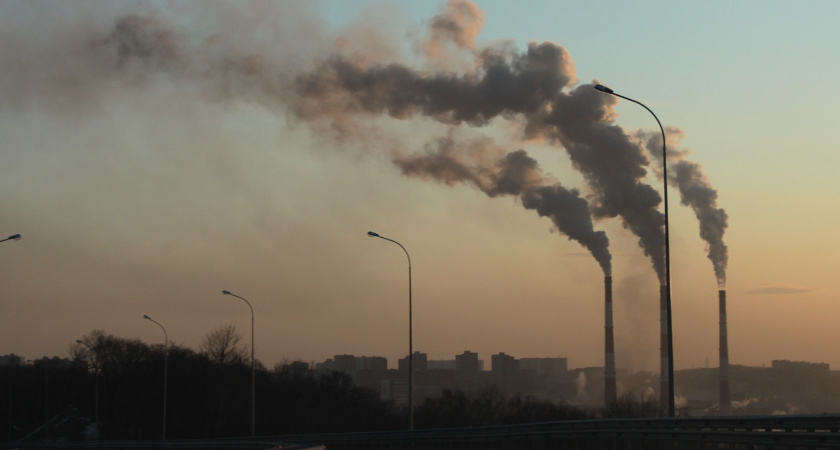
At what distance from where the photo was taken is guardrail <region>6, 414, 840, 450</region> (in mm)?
17672

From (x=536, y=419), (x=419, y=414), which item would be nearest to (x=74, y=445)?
(x=419, y=414)

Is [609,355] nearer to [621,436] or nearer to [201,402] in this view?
[201,402]

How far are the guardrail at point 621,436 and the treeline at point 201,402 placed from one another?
2390 cm

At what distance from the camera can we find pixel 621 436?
24.8m

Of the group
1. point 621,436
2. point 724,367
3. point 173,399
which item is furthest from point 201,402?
point 621,436

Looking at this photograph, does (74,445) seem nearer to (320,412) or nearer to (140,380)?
(320,412)

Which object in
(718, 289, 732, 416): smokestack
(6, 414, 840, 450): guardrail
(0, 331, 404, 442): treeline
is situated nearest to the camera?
(6, 414, 840, 450): guardrail

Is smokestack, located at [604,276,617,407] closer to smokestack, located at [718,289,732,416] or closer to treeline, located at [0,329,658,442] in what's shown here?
treeline, located at [0,329,658,442]

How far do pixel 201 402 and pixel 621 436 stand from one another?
6390 centimetres

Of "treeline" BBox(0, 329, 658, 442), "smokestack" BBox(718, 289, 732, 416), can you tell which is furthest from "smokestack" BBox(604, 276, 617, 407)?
"smokestack" BBox(718, 289, 732, 416)

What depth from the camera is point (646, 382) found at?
88.1 metres

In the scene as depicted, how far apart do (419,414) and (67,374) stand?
4929cm

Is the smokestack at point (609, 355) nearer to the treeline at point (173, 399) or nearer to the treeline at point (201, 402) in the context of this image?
the treeline at point (201, 402)

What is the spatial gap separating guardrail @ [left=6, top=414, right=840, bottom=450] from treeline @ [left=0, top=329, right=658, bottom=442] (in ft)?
78.4
